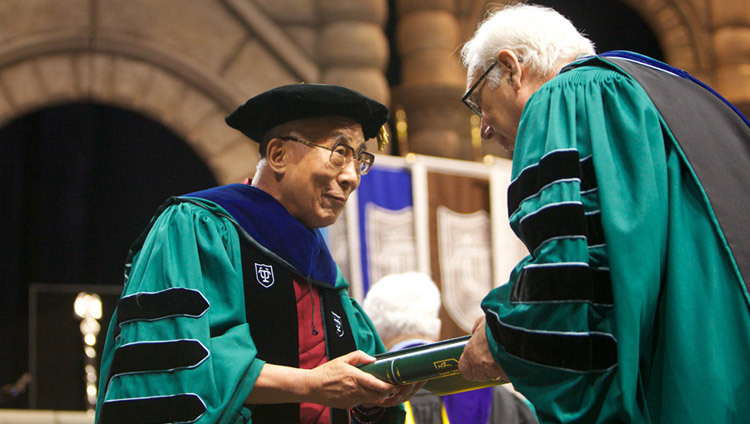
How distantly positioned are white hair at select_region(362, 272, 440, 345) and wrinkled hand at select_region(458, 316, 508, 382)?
1299mm

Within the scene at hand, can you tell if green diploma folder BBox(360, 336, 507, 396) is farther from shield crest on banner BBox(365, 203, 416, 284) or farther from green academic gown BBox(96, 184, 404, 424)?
shield crest on banner BBox(365, 203, 416, 284)

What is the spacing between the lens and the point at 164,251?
2.09m

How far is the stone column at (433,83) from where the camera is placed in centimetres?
720

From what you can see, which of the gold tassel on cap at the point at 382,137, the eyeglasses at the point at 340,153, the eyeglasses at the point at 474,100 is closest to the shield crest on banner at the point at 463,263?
the gold tassel on cap at the point at 382,137

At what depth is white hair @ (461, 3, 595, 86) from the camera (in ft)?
6.82

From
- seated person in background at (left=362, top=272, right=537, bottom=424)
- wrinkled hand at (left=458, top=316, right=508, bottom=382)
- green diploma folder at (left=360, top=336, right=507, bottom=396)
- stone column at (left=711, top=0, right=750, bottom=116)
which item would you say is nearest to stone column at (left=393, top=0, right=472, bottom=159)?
stone column at (left=711, top=0, right=750, bottom=116)

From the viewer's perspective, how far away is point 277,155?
8.12ft

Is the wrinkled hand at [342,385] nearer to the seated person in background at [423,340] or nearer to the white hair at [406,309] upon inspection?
the seated person in background at [423,340]

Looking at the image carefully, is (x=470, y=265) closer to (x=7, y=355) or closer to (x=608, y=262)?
(x=7, y=355)

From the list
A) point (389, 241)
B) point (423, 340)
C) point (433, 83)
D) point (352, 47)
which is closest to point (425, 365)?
point (423, 340)

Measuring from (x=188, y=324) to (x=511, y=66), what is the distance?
3.31 feet

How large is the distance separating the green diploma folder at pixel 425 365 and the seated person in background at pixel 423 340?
94 cm

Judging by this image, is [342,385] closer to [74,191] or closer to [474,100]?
[474,100]

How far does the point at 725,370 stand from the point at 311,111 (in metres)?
1.31
